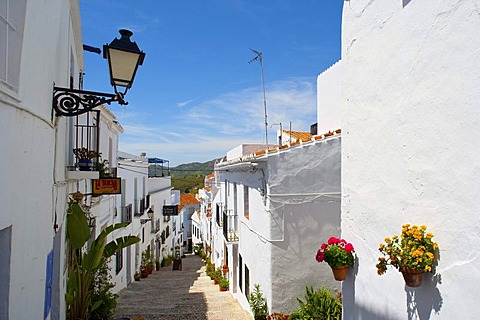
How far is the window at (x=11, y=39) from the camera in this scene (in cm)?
242

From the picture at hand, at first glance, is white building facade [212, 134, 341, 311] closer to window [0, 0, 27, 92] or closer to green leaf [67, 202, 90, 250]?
green leaf [67, 202, 90, 250]

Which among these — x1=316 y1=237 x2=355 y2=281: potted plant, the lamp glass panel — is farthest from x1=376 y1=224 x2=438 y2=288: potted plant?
the lamp glass panel

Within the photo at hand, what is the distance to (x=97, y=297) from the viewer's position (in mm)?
7586

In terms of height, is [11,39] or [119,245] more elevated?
[11,39]

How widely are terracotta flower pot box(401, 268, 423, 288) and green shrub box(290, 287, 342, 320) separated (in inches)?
193

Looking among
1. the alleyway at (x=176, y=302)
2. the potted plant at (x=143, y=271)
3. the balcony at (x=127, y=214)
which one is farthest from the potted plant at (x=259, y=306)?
the potted plant at (x=143, y=271)

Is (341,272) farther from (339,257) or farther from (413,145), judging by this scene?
(413,145)

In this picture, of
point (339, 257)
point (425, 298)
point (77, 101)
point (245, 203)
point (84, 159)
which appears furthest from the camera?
point (245, 203)

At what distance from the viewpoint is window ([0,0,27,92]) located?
2.42 m

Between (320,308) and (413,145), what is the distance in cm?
553

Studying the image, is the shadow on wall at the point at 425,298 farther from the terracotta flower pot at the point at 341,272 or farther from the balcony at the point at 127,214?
the balcony at the point at 127,214

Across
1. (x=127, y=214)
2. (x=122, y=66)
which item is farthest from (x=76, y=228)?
(x=127, y=214)

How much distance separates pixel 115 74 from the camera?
3975mm

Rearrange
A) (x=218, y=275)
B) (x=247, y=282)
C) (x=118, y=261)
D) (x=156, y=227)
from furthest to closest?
(x=156, y=227)
(x=218, y=275)
(x=118, y=261)
(x=247, y=282)
